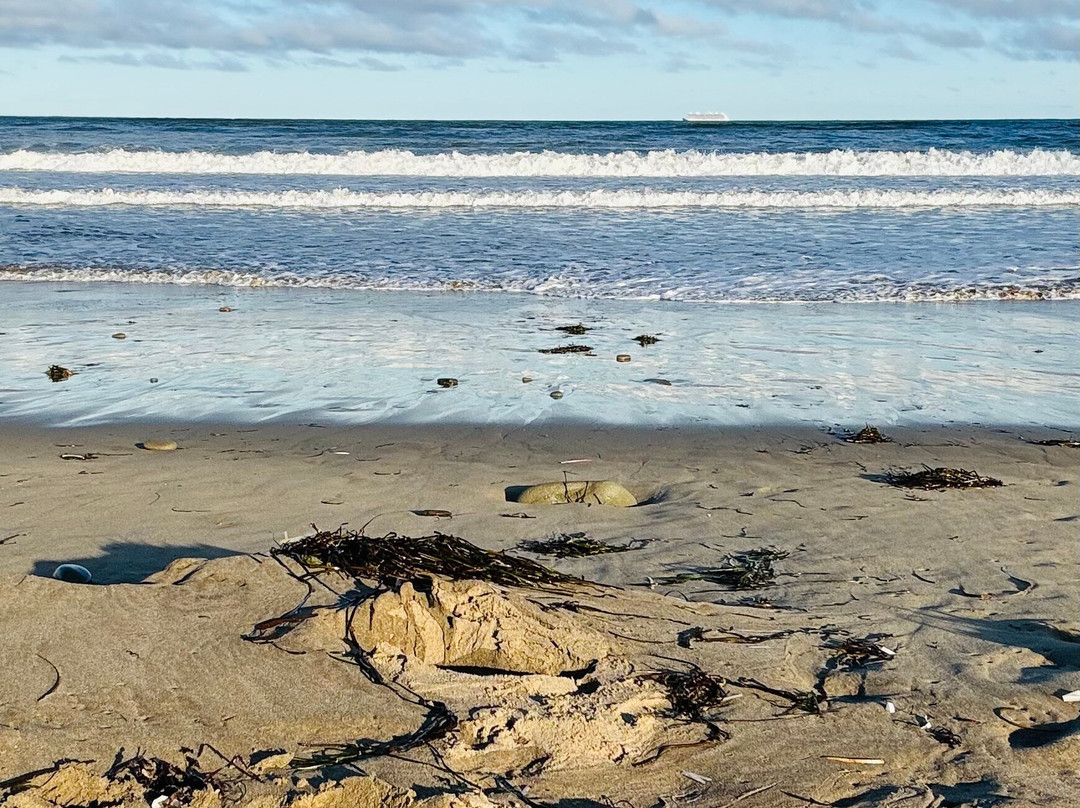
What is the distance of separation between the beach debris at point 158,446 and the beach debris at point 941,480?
11.7ft

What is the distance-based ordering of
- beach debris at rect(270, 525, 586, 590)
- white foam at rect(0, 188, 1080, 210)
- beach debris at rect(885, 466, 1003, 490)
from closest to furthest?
beach debris at rect(270, 525, 586, 590) → beach debris at rect(885, 466, 1003, 490) → white foam at rect(0, 188, 1080, 210)

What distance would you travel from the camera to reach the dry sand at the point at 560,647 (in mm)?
2498

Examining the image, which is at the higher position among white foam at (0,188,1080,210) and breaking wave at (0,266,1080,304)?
white foam at (0,188,1080,210)

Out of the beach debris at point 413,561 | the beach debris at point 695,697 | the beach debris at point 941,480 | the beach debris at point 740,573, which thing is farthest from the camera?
the beach debris at point 941,480

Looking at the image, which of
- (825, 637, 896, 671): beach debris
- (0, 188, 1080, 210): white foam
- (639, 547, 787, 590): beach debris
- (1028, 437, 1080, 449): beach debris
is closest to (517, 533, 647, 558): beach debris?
(639, 547, 787, 590): beach debris

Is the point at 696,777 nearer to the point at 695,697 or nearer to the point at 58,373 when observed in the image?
the point at 695,697

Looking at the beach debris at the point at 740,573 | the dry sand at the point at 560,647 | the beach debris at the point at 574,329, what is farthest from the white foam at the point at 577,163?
the beach debris at the point at 740,573

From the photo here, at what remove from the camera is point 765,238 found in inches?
582

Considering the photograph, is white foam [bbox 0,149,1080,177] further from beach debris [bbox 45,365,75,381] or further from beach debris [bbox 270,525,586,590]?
beach debris [bbox 270,525,586,590]

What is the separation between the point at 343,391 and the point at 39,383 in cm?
203

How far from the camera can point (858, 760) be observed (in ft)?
8.55

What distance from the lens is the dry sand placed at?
250cm

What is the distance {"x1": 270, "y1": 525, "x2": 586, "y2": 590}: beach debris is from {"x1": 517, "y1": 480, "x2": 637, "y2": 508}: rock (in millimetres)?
1179

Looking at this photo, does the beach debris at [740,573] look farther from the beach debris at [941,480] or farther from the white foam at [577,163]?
the white foam at [577,163]
